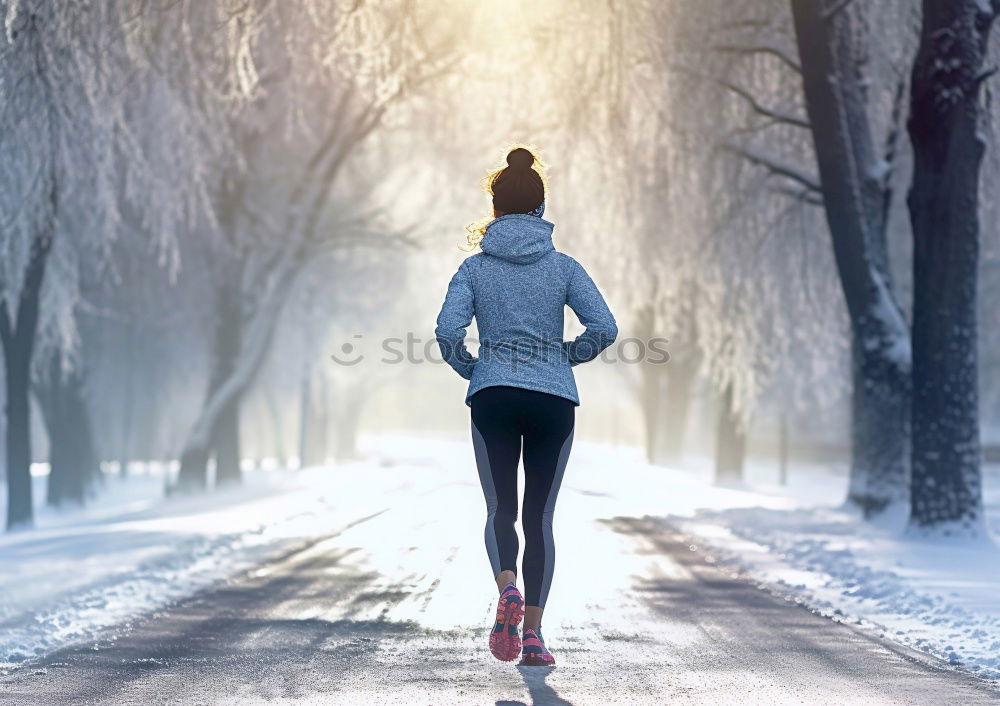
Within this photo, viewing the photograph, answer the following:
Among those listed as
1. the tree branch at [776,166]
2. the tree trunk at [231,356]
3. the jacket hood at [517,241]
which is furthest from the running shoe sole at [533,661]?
the tree trunk at [231,356]

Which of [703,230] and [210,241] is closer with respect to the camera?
[703,230]

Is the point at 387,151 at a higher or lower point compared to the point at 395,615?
higher

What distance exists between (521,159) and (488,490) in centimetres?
157

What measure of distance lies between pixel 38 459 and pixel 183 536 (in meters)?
36.9

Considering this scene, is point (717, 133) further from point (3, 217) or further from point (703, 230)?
point (3, 217)

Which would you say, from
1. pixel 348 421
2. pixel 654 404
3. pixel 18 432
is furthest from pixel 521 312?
pixel 348 421

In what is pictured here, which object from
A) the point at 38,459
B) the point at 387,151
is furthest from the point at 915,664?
the point at 38,459

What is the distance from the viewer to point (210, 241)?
23.8 meters

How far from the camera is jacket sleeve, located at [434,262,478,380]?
5.68 meters

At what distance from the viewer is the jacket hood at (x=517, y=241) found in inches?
229

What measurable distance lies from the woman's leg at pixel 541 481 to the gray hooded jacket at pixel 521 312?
10cm

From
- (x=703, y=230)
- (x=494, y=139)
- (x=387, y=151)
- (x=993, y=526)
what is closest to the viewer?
(x=993, y=526)

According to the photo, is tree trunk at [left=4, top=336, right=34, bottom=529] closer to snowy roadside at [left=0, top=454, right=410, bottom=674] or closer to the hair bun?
snowy roadside at [left=0, top=454, right=410, bottom=674]

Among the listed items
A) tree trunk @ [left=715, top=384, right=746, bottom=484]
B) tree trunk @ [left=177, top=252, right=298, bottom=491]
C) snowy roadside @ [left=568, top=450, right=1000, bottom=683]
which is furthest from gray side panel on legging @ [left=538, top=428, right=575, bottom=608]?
tree trunk @ [left=715, top=384, right=746, bottom=484]
